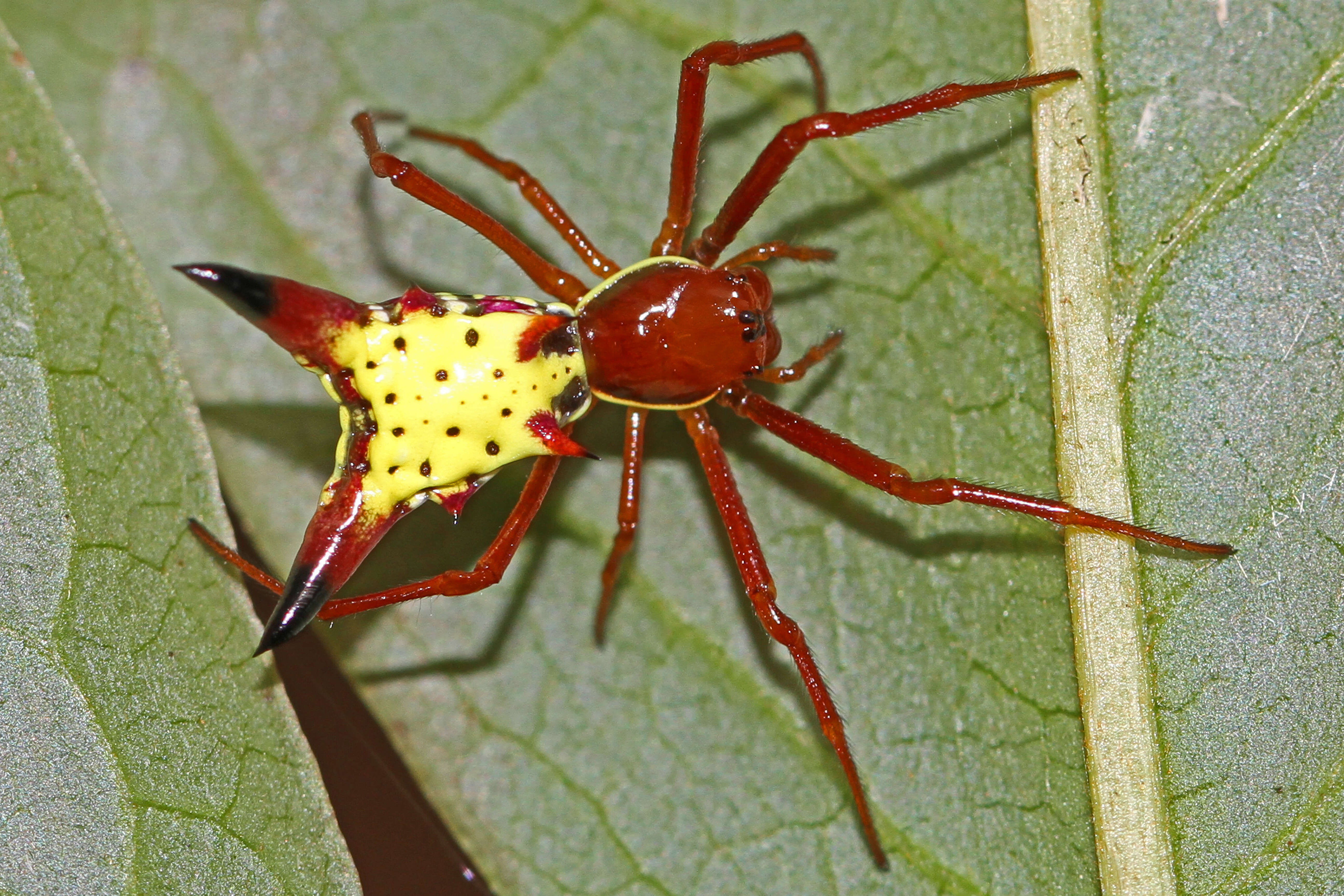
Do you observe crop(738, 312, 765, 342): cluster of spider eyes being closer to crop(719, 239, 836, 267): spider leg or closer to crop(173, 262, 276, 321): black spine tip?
crop(719, 239, 836, 267): spider leg

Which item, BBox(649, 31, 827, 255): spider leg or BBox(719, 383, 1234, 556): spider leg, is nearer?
BBox(719, 383, 1234, 556): spider leg

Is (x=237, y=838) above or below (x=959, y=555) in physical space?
below

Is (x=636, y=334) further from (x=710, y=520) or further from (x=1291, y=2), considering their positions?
(x=1291, y=2)

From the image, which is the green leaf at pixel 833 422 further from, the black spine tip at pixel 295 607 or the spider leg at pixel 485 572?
the black spine tip at pixel 295 607

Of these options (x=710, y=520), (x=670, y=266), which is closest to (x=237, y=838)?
(x=710, y=520)

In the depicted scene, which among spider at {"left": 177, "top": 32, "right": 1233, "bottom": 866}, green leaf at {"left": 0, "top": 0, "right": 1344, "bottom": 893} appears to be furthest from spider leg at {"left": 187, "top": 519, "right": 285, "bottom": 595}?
green leaf at {"left": 0, "top": 0, "right": 1344, "bottom": 893}

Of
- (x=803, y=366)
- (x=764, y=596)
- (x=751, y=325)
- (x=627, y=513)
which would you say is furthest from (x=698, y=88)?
(x=764, y=596)
